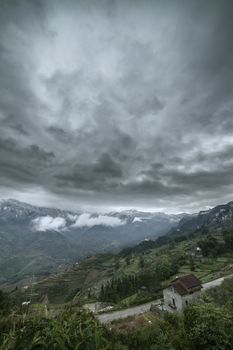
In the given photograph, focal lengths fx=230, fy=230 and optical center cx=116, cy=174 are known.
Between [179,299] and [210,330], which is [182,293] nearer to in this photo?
[179,299]

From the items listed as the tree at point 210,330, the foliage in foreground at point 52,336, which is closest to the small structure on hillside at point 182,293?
the tree at point 210,330

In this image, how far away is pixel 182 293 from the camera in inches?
1836

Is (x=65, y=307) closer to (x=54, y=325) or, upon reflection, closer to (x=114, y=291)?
(x=54, y=325)

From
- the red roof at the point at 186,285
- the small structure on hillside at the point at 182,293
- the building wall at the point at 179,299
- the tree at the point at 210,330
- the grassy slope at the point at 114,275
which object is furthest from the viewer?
the grassy slope at the point at 114,275

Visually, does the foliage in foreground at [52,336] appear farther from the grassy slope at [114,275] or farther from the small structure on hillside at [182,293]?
the grassy slope at [114,275]

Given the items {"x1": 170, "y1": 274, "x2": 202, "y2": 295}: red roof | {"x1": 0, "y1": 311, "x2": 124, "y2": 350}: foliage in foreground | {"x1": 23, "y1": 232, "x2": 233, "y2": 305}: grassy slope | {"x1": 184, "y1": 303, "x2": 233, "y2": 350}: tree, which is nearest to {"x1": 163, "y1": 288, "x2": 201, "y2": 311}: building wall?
{"x1": 170, "y1": 274, "x2": 202, "y2": 295}: red roof

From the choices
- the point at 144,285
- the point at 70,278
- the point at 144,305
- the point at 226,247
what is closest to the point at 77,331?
the point at 144,305

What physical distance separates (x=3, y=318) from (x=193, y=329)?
27.5ft

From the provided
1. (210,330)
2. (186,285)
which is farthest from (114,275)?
(210,330)

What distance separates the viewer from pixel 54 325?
179 inches

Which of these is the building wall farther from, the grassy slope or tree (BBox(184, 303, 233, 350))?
tree (BBox(184, 303, 233, 350))

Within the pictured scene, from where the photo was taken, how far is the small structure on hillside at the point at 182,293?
152 feet

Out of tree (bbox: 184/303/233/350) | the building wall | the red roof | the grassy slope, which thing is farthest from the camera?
the grassy slope

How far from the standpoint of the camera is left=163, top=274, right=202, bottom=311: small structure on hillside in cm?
4638
